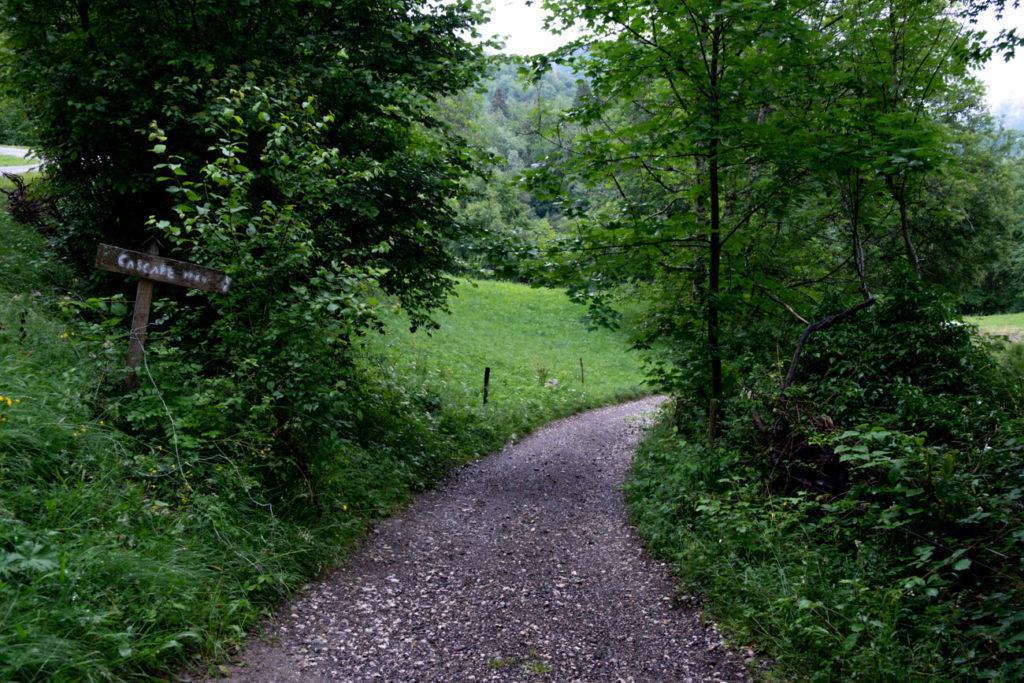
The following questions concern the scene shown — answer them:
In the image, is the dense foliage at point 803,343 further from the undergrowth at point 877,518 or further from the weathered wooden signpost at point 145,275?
the weathered wooden signpost at point 145,275

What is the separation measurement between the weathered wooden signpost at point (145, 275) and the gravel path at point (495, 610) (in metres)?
2.64

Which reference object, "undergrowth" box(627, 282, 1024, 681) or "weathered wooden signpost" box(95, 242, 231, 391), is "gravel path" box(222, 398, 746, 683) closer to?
"undergrowth" box(627, 282, 1024, 681)

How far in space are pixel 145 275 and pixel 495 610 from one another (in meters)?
4.35

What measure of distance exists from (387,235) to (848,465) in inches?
250

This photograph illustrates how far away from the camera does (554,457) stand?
11.1 meters

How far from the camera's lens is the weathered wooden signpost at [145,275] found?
16.5ft

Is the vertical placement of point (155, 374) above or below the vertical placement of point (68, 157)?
below

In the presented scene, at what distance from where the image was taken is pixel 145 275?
5.15 metres

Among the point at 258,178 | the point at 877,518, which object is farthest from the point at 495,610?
the point at 258,178

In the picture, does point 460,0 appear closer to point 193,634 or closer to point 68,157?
point 68,157

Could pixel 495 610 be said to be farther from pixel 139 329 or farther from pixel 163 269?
pixel 163 269

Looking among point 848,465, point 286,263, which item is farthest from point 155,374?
point 848,465

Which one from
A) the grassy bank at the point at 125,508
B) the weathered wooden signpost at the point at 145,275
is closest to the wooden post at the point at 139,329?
the weathered wooden signpost at the point at 145,275

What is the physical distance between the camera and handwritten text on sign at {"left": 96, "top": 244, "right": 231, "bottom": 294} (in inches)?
197
